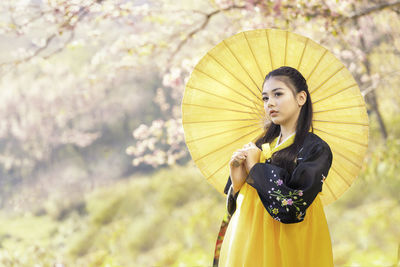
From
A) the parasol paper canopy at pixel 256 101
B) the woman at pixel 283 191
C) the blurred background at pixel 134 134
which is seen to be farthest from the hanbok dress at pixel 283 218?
the blurred background at pixel 134 134

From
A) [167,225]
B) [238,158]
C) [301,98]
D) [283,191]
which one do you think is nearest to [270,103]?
→ [301,98]

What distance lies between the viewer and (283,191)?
1.30 meters

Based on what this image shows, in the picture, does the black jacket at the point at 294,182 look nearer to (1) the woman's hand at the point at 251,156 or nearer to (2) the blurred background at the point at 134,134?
(1) the woman's hand at the point at 251,156

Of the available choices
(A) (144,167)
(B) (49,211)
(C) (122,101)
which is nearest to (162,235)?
(A) (144,167)

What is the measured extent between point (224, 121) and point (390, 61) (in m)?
5.01

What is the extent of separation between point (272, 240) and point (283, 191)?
8.3 inches

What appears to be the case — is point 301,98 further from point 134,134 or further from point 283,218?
point 134,134

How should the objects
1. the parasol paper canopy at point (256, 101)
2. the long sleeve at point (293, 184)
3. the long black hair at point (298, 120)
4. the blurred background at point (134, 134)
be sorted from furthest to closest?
1. the blurred background at point (134, 134)
2. the parasol paper canopy at point (256, 101)
3. the long black hair at point (298, 120)
4. the long sleeve at point (293, 184)

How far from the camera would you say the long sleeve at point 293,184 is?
1.29 metres

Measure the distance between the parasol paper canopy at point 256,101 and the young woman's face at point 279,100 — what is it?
0.52 ft

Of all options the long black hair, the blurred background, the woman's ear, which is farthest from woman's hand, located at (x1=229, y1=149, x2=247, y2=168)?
the blurred background

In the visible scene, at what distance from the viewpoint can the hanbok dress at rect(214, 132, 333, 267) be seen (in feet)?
4.26

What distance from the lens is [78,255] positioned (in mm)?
5312

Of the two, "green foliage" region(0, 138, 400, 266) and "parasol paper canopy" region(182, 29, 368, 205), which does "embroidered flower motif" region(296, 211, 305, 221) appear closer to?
"parasol paper canopy" region(182, 29, 368, 205)
